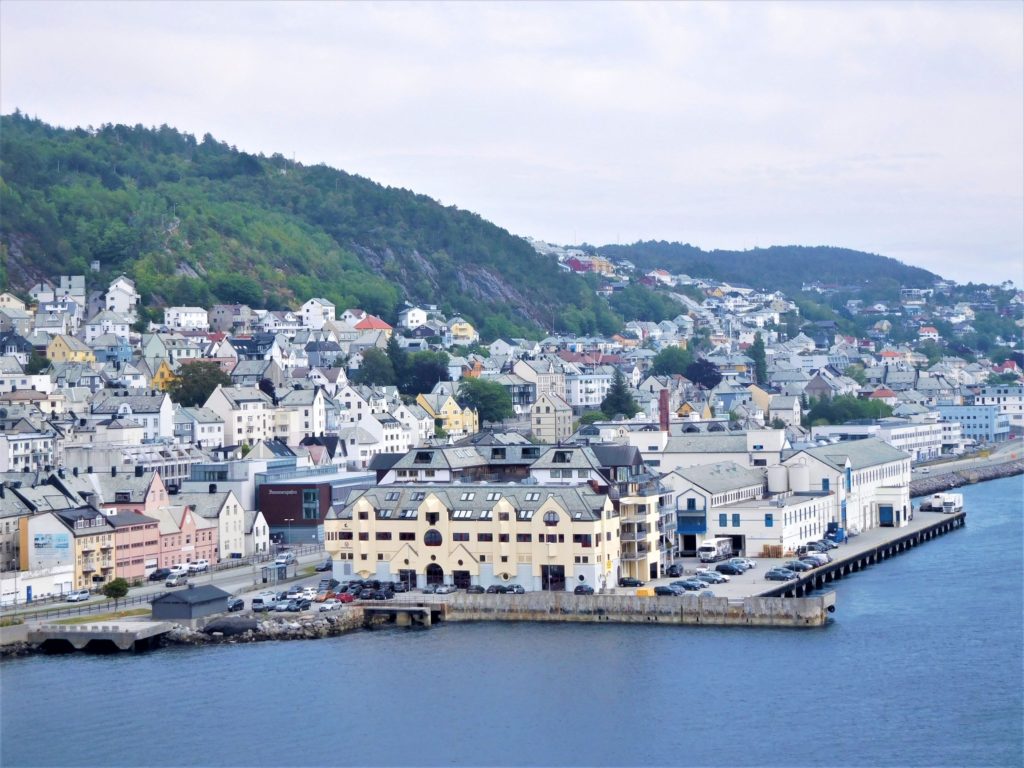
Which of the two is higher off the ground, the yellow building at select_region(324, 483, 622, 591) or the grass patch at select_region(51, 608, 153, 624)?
the yellow building at select_region(324, 483, 622, 591)

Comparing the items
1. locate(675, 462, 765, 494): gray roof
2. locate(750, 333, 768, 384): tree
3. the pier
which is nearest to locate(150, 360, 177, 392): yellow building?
locate(675, 462, 765, 494): gray roof

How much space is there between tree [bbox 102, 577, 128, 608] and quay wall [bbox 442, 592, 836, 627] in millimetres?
4296

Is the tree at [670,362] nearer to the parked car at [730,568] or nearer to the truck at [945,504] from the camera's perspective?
the truck at [945,504]

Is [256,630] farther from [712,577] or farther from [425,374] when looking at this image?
[425,374]

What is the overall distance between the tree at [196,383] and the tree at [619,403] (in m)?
12.1

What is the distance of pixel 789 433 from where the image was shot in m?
45.1

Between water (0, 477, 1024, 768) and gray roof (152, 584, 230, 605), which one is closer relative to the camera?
water (0, 477, 1024, 768)

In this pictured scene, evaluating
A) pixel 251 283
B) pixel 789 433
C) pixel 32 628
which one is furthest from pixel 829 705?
pixel 251 283

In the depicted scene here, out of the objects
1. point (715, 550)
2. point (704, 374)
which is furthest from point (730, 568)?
point (704, 374)

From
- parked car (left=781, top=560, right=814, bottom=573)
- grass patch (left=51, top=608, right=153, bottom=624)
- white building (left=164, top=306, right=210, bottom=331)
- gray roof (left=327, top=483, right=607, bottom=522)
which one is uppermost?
white building (left=164, top=306, right=210, bottom=331)

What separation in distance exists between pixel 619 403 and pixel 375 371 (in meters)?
7.03

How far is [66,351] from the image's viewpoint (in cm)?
5022

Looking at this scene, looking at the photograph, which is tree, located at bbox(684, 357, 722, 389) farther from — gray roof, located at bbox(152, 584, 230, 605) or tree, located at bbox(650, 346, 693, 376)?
gray roof, located at bbox(152, 584, 230, 605)

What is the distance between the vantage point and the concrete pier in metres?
23.2
